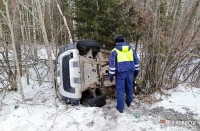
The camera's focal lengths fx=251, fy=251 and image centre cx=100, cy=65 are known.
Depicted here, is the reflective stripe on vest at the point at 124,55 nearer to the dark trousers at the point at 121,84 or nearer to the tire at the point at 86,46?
the dark trousers at the point at 121,84

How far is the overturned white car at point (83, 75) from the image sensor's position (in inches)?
230

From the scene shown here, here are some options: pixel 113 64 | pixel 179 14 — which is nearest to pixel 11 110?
pixel 113 64

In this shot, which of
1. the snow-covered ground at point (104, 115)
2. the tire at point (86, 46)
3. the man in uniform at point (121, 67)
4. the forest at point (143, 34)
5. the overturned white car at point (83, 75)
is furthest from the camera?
the forest at point (143, 34)

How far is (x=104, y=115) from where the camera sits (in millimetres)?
5453

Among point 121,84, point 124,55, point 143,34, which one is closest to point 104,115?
point 121,84

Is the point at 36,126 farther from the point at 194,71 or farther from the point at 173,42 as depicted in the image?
the point at 194,71

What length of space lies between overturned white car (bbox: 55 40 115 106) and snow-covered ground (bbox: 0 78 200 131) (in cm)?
26

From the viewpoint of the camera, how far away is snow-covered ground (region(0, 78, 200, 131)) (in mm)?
5055

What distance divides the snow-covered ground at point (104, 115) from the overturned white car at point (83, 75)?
262 mm

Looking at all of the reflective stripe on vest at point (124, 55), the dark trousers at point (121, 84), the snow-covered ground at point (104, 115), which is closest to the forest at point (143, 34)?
the snow-covered ground at point (104, 115)

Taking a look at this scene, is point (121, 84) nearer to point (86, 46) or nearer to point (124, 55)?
point (124, 55)

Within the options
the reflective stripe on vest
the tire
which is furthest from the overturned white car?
the reflective stripe on vest

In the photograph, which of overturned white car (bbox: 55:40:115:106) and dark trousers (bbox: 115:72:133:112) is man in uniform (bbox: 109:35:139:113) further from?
overturned white car (bbox: 55:40:115:106)

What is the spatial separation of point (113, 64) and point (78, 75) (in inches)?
34.9
